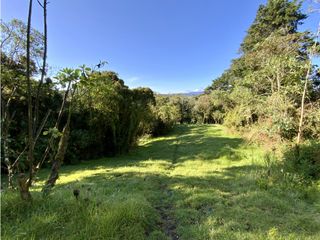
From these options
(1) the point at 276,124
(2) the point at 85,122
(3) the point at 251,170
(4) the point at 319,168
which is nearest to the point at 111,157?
(2) the point at 85,122

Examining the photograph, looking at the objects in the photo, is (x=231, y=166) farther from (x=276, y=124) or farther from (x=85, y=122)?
(x=85, y=122)

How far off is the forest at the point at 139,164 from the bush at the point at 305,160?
0.09ft

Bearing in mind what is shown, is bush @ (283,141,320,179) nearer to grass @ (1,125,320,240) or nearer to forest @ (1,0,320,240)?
forest @ (1,0,320,240)

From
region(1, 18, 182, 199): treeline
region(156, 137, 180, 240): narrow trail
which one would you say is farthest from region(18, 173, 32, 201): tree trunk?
region(1, 18, 182, 199): treeline

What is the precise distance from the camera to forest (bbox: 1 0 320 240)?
2.71 meters

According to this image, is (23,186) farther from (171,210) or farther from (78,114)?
(78,114)

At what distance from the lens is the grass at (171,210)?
8.54 feet

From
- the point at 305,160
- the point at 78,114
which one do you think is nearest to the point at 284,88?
the point at 305,160

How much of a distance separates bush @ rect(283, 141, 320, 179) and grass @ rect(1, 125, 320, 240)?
0.75 m

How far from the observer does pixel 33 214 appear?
2639 mm

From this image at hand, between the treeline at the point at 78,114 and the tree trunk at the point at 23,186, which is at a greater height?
the treeline at the point at 78,114

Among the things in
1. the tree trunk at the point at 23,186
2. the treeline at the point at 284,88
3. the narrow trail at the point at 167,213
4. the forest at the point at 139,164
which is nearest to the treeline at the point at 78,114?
the forest at the point at 139,164

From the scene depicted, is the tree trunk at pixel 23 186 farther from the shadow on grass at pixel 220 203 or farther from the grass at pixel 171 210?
the shadow on grass at pixel 220 203

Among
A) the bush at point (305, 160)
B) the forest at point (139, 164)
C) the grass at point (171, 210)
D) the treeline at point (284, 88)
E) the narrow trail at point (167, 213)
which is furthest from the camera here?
the treeline at point (284, 88)
